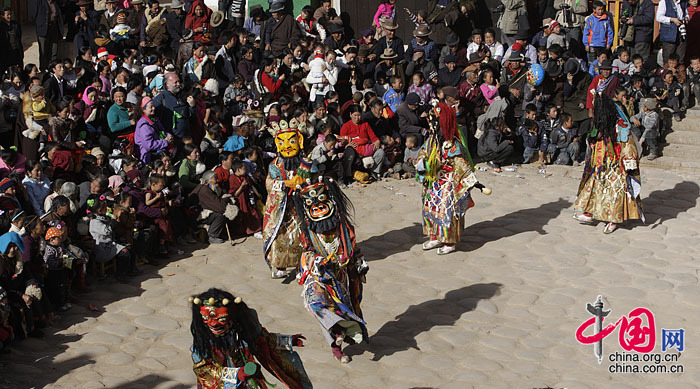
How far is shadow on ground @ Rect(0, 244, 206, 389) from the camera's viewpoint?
815 centimetres

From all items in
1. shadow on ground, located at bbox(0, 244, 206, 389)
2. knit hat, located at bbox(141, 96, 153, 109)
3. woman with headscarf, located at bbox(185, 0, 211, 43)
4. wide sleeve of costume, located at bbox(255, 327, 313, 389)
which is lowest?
shadow on ground, located at bbox(0, 244, 206, 389)

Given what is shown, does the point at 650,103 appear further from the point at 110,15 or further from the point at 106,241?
the point at 106,241

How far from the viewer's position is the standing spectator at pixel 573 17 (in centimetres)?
1736

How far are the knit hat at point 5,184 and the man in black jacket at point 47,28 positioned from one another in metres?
5.17

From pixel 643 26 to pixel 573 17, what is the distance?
1315 mm

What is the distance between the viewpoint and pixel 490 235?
481 inches

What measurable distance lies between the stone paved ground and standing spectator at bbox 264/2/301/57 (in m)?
3.67

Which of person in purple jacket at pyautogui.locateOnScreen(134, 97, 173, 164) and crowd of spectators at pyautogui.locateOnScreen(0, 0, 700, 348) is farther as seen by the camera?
person in purple jacket at pyautogui.locateOnScreen(134, 97, 173, 164)

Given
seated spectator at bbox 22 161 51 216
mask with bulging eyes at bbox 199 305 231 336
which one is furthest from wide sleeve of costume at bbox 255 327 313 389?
seated spectator at bbox 22 161 51 216

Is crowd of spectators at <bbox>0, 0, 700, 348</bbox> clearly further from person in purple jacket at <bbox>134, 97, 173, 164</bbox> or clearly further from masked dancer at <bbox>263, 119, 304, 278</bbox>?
masked dancer at <bbox>263, 119, 304, 278</bbox>

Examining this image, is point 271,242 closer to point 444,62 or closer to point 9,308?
point 9,308

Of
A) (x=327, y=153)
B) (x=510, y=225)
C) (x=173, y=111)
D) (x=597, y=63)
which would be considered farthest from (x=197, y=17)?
(x=597, y=63)

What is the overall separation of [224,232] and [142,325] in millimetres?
2760

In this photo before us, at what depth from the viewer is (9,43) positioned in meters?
14.4
